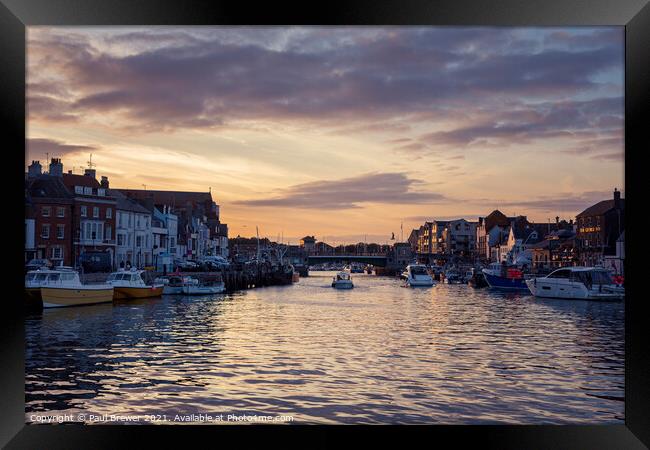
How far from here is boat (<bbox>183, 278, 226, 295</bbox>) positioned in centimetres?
5016

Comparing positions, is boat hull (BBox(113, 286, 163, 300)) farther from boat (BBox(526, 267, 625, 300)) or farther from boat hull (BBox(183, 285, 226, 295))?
boat (BBox(526, 267, 625, 300))

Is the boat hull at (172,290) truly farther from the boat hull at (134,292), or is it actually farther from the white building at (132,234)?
the white building at (132,234)

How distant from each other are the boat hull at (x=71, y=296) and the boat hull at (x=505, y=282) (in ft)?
125

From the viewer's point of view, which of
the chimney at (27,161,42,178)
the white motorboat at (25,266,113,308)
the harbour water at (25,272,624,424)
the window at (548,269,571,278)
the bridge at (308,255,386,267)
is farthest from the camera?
the bridge at (308,255,386,267)

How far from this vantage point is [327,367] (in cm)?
1822

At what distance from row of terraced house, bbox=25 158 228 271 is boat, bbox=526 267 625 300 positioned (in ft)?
107

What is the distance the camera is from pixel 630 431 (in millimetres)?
7684

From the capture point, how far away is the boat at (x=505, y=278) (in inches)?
2494

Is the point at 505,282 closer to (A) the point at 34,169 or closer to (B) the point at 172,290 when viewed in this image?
(B) the point at 172,290

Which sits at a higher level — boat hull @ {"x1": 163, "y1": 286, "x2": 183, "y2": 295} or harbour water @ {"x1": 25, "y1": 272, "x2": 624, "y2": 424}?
boat hull @ {"x1": 163, "y1": 286, "x2": 183, "y2": 295}

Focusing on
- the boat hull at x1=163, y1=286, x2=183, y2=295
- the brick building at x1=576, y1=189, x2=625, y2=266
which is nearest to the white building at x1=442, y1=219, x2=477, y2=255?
the brick building at x1=576, y1=189, x2=625, y2=266

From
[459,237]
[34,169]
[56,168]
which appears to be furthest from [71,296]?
[459,237]

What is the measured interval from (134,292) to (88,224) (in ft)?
41.0

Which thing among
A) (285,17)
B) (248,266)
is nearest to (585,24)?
(285,17)
